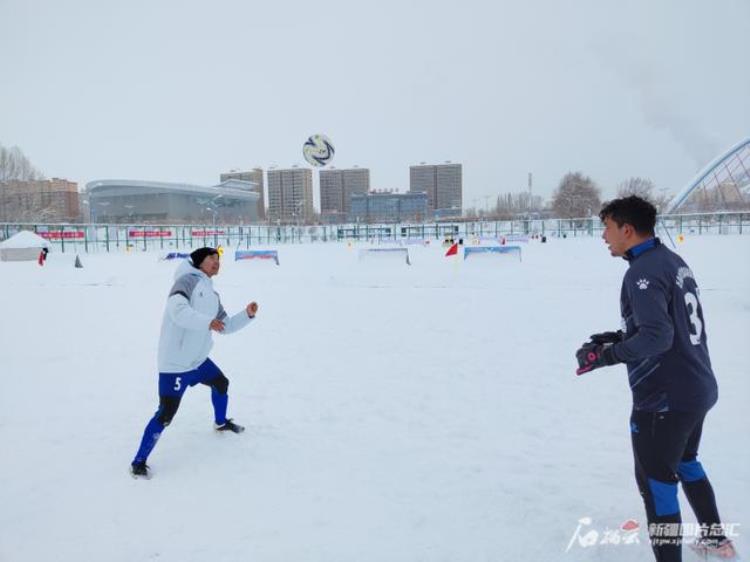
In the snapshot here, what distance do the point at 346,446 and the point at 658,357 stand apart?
271cm

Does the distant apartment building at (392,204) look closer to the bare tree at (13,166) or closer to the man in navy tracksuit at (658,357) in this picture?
the bare tree at (13,166)

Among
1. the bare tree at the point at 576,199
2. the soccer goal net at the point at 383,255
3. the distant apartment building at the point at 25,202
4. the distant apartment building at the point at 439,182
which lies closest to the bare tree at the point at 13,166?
the distant apartment building at the point at 25,202

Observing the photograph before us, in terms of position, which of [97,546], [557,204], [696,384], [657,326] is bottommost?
[97,546]

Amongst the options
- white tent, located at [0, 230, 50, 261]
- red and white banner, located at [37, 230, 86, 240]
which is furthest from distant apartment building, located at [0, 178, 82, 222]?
white tent, located at [0, 230, 50, 261]

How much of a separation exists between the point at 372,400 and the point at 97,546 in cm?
293

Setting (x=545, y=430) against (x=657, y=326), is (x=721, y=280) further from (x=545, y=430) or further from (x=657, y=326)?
(x=657, y=326)

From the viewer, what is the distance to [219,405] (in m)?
4.54

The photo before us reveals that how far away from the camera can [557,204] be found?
97.6 metres

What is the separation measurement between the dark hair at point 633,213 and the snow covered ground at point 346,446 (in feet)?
5.86

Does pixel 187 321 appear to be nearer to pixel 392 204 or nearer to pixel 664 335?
pixel 664 335

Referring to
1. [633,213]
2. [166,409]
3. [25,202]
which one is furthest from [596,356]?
[25,202]

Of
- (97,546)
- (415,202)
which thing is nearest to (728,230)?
(97,546)

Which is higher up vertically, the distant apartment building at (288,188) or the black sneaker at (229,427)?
the distant apartment building at (288,188)

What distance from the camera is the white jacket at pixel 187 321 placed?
369 cm
